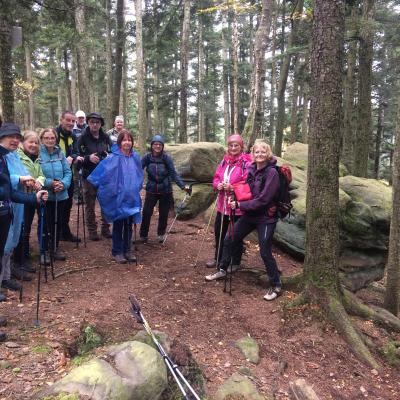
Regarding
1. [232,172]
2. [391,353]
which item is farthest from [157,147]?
A: [391,353]

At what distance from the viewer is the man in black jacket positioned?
734 centimetres

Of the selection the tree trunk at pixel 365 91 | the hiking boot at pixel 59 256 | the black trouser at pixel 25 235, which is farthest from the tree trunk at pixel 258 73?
the black trouser at pixel 25 235

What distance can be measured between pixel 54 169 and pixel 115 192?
3.60 ft

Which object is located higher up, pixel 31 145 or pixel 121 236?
pixel 31 145

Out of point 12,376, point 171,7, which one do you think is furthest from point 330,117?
point 171,7

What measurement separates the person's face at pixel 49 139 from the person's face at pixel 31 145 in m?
0.13

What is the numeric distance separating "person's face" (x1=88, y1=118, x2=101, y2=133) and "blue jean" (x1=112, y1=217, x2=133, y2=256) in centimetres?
195

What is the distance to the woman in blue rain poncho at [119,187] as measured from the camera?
677 cm

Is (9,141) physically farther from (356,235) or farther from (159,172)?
(356,235)

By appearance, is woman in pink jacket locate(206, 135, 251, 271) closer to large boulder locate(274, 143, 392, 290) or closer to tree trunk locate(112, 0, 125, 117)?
large boulder locate(274, 143, 392, 290)

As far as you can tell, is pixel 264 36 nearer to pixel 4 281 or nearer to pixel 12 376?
pixel 4 281

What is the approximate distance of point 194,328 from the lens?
5008 mm

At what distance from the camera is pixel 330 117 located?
523 cm

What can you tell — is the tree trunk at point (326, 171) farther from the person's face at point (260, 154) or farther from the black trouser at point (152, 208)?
the black trouser at point (152, 208)
